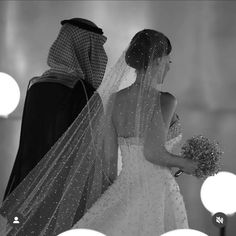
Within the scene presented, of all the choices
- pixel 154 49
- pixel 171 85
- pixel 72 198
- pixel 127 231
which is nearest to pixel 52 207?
Result: pixel 72 198

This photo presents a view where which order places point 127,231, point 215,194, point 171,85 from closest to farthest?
point 127,231 → point 215,194 → point 171,85

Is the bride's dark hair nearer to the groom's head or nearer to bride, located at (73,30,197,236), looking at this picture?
bride, located at (73,30,197,236)

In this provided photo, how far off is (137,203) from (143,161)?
0.22 meters

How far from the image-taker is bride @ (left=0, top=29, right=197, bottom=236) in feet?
12.6

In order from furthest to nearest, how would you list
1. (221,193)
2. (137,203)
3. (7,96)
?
(7,96) → (221,193) → (137,203)

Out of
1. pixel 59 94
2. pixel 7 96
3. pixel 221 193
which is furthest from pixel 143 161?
pixel 7 96

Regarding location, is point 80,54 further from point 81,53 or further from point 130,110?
point 130,110

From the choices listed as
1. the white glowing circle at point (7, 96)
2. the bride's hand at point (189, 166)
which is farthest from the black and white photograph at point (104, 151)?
the white glowing circle at point (7, 96)

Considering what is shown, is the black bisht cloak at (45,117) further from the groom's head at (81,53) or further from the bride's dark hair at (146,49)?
the bride's dark hair at (146,49)

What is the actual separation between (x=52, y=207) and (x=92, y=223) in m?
0.34

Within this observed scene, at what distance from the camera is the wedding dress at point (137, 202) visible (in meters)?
3.77

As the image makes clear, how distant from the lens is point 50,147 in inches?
163

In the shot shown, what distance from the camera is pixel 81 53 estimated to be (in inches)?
169

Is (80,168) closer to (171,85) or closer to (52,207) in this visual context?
(52,207)
